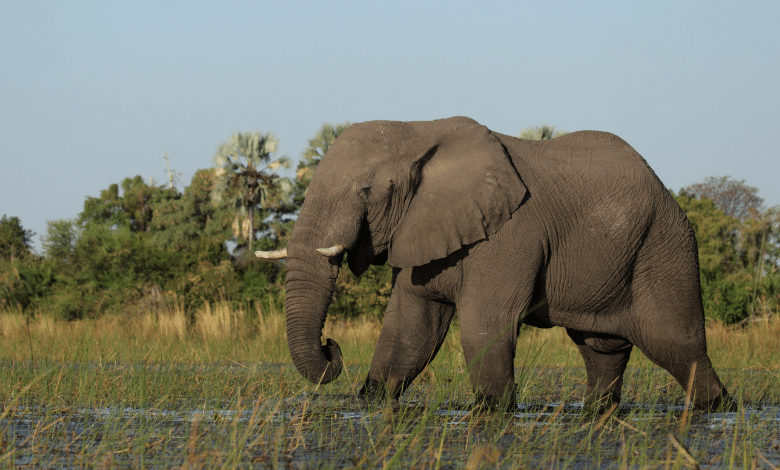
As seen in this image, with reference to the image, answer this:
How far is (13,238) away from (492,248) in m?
40.4

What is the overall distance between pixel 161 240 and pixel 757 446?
41.7 m

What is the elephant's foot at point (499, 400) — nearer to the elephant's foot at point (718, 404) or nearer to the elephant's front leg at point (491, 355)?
the elephant's front leg at point (491, 355)

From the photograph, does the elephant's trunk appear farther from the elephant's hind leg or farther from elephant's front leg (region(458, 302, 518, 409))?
the elephant's hind leg

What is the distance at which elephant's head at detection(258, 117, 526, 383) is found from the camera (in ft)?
19.5

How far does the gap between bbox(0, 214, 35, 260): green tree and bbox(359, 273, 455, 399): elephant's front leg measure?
100 ft

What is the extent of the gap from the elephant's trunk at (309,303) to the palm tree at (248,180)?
35.2 metres

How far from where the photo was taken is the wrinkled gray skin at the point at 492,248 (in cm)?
589

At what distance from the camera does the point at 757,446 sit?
15.9 ft

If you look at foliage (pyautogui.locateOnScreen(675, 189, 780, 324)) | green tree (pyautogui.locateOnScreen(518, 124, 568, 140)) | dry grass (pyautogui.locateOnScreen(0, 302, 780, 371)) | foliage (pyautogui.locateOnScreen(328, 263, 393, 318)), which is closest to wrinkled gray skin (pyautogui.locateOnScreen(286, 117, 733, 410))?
dry grass (pyautogui.locateOnScreen(0, 302, 780, 371))

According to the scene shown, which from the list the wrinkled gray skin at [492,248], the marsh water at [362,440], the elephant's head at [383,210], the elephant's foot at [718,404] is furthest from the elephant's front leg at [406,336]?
A: the elephant's foot at [718,404]

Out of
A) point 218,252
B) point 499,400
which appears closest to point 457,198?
point 499,400

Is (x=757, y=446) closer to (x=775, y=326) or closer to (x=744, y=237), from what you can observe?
(x=775, y=326)

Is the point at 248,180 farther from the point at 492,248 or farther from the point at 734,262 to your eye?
the point at 492,248

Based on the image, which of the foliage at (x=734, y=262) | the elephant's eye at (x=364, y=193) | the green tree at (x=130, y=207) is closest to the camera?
the elephant's eye at (x=364, y=193)
